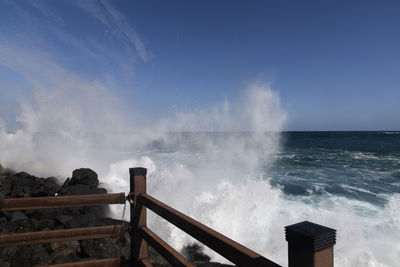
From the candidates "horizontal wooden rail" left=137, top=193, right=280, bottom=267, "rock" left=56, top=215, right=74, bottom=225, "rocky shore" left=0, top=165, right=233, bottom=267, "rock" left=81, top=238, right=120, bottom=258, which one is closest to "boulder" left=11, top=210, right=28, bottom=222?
"rocky shore" left=0, top=165, right=233, bottom=267

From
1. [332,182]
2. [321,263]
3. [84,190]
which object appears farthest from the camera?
[332,182]

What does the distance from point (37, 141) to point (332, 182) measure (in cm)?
2055

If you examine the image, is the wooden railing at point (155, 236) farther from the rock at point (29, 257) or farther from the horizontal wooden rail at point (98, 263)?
the rock at point (29, 257)

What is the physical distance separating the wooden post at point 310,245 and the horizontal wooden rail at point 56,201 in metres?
2.08

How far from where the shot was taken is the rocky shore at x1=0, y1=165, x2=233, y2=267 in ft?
14.2

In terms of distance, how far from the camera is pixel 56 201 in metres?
2.72

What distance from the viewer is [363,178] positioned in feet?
57.0

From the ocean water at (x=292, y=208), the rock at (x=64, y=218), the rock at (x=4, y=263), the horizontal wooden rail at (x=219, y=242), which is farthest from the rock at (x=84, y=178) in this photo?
the horizontal wooden rail at (x=219, y=242)

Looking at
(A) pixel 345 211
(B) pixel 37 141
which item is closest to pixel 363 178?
(A) pixel 345 211

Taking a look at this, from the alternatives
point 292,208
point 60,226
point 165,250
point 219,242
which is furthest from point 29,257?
point 292,208

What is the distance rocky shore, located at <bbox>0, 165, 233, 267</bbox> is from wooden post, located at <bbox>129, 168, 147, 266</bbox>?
17cm

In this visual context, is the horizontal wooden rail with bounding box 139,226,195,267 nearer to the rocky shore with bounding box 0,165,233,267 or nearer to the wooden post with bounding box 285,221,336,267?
the rocky shore with bounding box 0,165,233,267

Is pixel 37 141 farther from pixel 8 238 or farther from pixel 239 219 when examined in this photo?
pixel 8 238

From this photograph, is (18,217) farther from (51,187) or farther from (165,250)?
(165,250)
